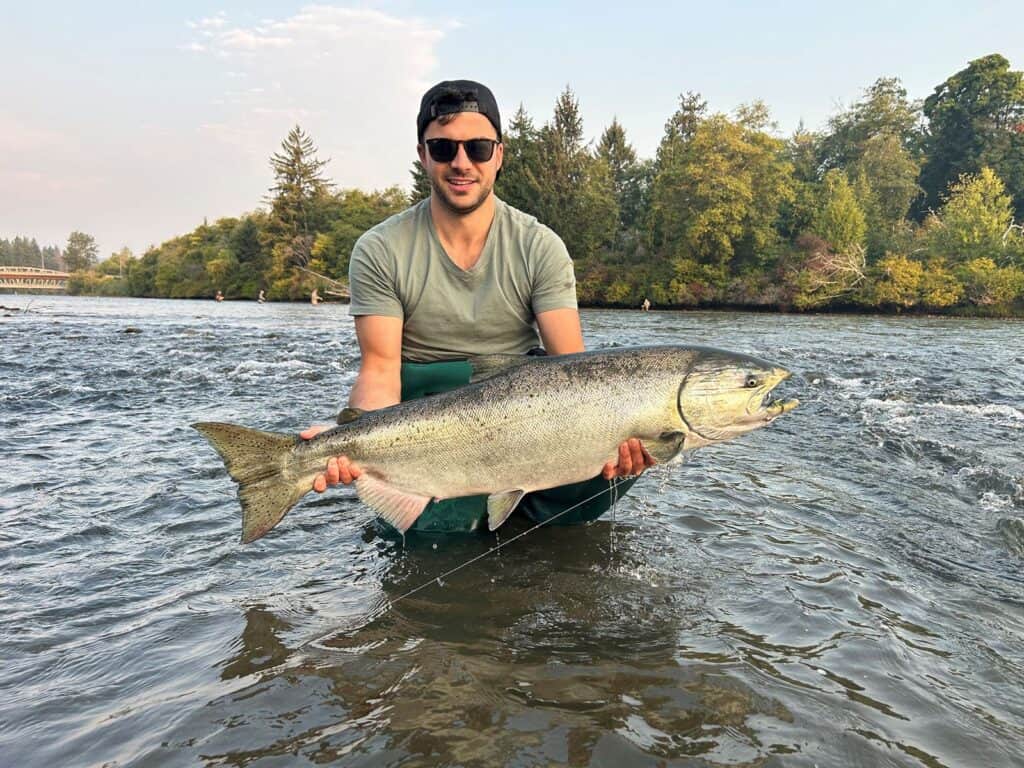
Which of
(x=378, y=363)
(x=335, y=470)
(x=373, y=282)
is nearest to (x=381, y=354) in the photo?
(x=378, y=363)

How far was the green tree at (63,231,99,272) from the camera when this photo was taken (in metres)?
164

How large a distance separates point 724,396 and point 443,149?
2287 mm

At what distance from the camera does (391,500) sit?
3.58 metres

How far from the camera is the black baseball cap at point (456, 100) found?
406 centimetres

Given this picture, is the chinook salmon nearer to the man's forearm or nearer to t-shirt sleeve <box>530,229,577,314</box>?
the man's forearm

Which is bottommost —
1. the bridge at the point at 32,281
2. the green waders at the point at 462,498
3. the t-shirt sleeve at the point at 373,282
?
the green waders at the point at 462,498

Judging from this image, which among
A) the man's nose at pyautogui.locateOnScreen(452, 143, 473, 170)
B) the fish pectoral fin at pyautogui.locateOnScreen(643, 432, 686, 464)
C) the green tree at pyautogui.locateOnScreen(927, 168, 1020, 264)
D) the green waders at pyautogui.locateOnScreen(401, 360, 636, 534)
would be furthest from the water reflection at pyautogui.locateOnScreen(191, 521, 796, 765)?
the green tree at pyautogui.locateOnScreen(927, 168, 1020, 264)

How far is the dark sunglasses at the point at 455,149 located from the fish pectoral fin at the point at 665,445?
82.0 inches

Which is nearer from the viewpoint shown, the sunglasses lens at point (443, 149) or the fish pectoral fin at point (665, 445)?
the fish pectoral fin at point (665, 445)

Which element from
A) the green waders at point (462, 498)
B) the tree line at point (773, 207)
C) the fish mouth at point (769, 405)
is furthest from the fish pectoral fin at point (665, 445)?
the tree line at point (773, 207)

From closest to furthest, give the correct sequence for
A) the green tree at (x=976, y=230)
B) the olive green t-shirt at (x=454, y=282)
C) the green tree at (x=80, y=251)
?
the olive green t-shirt at (x=454, y=282)
the green tree at (x=976, y=230)
the green tree at (x=80, y=251)

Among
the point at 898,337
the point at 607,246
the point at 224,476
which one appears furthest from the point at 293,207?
the point at 224,476

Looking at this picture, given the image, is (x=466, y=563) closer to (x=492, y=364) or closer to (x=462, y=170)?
(x=492, y=364)

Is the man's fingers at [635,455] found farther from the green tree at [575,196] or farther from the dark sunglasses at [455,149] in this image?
the green tree at [575,196]
